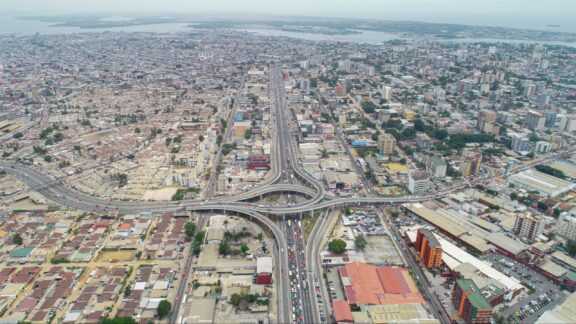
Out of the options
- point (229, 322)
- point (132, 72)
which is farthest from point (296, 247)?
point (132, 72)

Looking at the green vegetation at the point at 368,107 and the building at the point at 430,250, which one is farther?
the green vegetation at the point at 368,107

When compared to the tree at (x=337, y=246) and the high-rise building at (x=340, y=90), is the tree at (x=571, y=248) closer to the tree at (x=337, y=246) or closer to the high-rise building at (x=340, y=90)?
the tree at (x=337, y=246)

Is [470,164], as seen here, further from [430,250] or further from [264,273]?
[264,273]

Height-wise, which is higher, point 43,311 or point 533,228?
point 533,228

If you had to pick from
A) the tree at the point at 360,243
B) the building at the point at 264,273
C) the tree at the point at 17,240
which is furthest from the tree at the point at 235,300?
the tree at the point at 17,240

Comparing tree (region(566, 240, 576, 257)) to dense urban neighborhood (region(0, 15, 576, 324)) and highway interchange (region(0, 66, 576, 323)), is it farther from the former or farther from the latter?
highway interchange (region(0, 66, 576, 323))

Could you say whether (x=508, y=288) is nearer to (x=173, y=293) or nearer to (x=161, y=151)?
(x=173, y=293)
